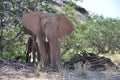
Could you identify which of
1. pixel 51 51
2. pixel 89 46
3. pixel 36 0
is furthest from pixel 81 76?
pixel 89 46

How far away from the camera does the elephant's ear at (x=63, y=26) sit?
12078mm

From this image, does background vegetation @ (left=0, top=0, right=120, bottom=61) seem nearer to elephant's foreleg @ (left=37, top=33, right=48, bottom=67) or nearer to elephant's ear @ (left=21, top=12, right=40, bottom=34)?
elephant's ear @ (left=21, top=12, right=40, bottom=34)

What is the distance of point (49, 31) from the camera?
37.3 ft

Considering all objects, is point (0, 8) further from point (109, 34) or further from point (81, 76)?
point (109, 34)

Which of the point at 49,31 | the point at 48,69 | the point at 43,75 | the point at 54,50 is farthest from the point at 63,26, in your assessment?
the point at 43,75

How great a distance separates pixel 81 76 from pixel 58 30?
236 centimetres

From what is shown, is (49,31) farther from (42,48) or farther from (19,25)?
(19,25)

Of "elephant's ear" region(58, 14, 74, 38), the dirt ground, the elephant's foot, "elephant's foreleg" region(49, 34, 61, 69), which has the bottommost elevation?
the dirt ground

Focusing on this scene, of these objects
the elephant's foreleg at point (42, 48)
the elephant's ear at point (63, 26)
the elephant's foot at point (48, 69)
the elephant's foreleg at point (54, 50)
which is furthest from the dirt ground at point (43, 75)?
the elephant's ear at point (63, 26)

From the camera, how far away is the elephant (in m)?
11.4

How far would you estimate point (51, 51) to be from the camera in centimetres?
1136

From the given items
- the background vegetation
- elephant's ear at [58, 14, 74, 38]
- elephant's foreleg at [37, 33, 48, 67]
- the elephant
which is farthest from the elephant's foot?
the background vegetation

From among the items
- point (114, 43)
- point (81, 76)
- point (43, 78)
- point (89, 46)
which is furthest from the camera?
point (114, 43)

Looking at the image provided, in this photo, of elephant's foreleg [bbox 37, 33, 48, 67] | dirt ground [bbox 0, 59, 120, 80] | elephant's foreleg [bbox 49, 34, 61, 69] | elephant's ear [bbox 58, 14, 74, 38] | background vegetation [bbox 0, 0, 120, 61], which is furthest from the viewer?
background vegetation [bbox 0, 0, 120, 61]
